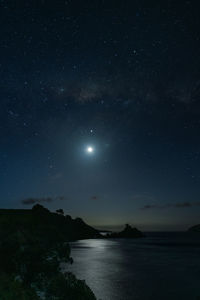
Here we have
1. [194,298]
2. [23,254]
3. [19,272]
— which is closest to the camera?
[19,272]

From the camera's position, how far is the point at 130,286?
38.6 meters

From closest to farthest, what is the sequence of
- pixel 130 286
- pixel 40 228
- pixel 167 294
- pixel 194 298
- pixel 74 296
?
pixel 74 296 → pixel 194 298 → pixel 167 294 → pixel 130 286 → pixel 40 228

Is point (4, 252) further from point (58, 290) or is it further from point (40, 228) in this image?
point (40, 228)

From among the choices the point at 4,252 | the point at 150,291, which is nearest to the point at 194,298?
the point at 150,291

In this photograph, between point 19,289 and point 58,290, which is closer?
point 19,289

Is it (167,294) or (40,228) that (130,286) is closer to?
(167,294)

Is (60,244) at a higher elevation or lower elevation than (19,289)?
higher

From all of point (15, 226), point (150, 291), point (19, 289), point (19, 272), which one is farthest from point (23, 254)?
point (150, 291)

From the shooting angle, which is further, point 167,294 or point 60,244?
point 167,294

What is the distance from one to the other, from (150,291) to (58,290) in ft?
77.9

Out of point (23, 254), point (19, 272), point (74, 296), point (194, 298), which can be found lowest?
point (194, 298)

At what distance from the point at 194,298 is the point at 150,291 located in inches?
251

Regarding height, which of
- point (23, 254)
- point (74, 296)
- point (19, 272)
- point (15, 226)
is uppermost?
point (15, 226)

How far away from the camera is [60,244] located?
2894 cm
